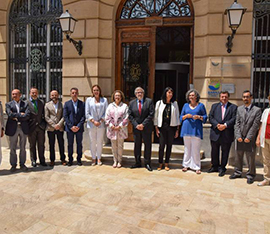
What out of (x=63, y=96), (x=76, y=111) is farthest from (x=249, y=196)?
(x=63, y=96)

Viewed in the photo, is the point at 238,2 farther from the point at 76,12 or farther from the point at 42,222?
the point at 42,222

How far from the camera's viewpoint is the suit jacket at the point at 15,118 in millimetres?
6080

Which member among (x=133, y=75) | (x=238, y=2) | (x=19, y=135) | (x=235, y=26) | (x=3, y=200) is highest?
(x=238, y=2)

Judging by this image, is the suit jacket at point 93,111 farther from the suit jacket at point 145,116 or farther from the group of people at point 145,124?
the suit jacket at point 145,116

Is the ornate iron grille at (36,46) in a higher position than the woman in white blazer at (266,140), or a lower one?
higher

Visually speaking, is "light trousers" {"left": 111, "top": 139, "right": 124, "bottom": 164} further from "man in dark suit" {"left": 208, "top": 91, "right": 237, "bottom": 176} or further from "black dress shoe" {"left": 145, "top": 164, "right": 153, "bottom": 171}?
"man in dark suit" {"left": 208, "top": 91, "right": 237, "bottom": 176}

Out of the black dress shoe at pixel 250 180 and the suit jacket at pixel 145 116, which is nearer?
the black dress shoe at pixel 250 180

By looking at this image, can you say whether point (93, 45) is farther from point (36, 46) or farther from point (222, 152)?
point (222, 152)

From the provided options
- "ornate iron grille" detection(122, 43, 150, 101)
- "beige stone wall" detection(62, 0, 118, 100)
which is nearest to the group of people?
"beige stone wall" detection(62, 0, 118, 100)

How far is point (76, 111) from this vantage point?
21.7 feet

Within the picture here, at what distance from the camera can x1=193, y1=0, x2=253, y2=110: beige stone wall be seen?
6.74 metres

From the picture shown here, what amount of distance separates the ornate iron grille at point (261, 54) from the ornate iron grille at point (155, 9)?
1.73m

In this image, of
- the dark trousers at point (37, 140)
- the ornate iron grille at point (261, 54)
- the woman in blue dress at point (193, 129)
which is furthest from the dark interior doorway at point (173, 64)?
the dark trousers at point (37, 140)

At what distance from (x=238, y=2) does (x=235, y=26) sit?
94 centimetres
